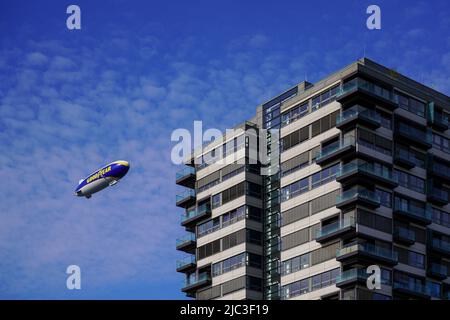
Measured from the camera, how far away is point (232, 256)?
135250 mm

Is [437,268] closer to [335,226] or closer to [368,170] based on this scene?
[335,226]

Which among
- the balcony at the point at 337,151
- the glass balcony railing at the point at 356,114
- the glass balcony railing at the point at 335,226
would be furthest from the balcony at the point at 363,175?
the glass balcony railing at the point at 356,114

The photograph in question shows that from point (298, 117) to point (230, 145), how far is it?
14875 millimetres

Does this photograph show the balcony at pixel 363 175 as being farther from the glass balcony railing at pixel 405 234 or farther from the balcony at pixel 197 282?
the balcony at pixel 197 282

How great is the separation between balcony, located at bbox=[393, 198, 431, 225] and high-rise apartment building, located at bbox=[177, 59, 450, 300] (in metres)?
0.18

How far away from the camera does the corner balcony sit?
124m

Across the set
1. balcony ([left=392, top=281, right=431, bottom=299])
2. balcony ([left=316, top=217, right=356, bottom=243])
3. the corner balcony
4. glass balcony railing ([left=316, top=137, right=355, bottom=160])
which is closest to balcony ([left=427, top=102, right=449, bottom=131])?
glass balcony railing ([left=316, top=137, right=355, bottom=160])

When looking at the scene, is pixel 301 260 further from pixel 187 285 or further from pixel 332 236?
pixel 187 285

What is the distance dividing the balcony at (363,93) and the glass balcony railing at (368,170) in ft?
30.1

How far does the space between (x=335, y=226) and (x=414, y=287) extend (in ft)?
44.1

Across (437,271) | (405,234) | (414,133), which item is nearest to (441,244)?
(437,271)

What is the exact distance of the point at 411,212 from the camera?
404ft

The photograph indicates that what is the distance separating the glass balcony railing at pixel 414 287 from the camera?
118 m
